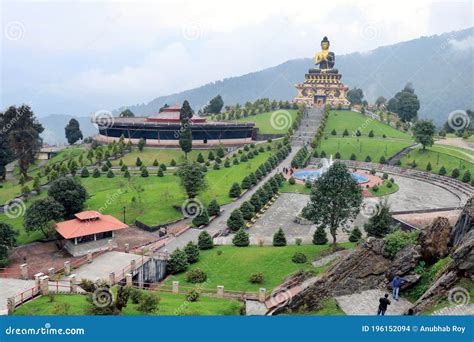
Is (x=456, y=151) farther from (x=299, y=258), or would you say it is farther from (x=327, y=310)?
(x=327, y=310)

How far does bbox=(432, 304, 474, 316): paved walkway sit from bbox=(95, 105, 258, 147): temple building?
Answer: 61169 mm

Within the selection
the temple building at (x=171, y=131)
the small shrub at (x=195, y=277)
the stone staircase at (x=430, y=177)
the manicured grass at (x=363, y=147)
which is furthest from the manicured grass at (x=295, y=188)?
the temple building at (x=171, y=131)

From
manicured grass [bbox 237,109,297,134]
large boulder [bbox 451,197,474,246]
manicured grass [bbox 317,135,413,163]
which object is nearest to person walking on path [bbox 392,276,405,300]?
large boulder [bbox 451,197,474,246]

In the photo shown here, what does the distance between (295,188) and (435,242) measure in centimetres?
3119

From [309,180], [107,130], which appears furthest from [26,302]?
[107,130]

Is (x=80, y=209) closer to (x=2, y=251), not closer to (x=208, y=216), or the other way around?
(x=2, y=251)

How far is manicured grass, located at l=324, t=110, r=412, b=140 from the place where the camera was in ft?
283

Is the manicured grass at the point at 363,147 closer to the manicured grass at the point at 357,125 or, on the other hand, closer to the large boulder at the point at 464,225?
the manicured grass at the point at 357,125

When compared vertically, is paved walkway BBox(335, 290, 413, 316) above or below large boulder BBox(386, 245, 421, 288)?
below

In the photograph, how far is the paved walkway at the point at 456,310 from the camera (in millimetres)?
16781

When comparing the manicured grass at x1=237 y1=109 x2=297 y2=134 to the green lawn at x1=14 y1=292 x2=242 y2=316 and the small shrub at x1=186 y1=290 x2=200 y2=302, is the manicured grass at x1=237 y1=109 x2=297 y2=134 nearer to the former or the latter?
the small shrub at x1=186 y1=290 x2=200 y2=302

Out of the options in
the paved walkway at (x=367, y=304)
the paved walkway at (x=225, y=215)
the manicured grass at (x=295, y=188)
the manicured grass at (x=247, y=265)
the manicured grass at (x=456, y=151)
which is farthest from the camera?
the manicured grass at (x=456, y=151)

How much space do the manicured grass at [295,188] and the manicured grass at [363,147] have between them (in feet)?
66.5

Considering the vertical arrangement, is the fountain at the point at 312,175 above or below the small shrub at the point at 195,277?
above
